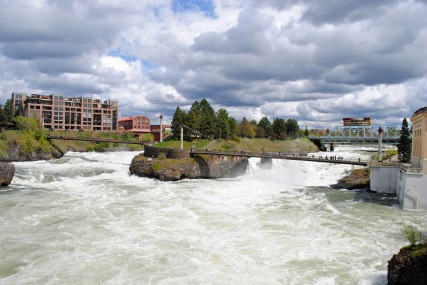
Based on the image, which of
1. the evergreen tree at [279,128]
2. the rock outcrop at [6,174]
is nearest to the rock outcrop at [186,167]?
the rock outcrop at [6,174]

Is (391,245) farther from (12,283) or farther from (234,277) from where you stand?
(12,283)

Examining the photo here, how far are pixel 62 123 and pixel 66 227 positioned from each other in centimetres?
12145

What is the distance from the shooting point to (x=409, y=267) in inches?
583

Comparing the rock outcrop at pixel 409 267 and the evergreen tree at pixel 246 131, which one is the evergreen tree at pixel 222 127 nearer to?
the evergreen tree at pixel 246 131

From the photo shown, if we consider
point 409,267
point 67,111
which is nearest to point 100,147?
point 67,111

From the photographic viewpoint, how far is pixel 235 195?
40.7 m

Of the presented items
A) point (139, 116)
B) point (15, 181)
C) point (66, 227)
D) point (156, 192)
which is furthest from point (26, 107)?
point (66, 227)

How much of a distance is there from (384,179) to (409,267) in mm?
31920

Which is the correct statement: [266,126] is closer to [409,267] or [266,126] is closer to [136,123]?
[136,123]

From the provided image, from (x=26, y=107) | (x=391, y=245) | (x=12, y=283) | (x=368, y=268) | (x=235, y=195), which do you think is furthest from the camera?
(x=26, y=107)

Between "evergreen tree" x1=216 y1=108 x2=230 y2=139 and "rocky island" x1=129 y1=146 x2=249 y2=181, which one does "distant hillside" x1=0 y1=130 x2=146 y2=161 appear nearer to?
"rocky island" x1=129 y1=146 x2=249 y2=181

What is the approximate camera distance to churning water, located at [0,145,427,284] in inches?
727

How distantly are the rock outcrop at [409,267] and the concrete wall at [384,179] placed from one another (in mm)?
30537

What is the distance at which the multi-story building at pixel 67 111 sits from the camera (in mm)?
133125
